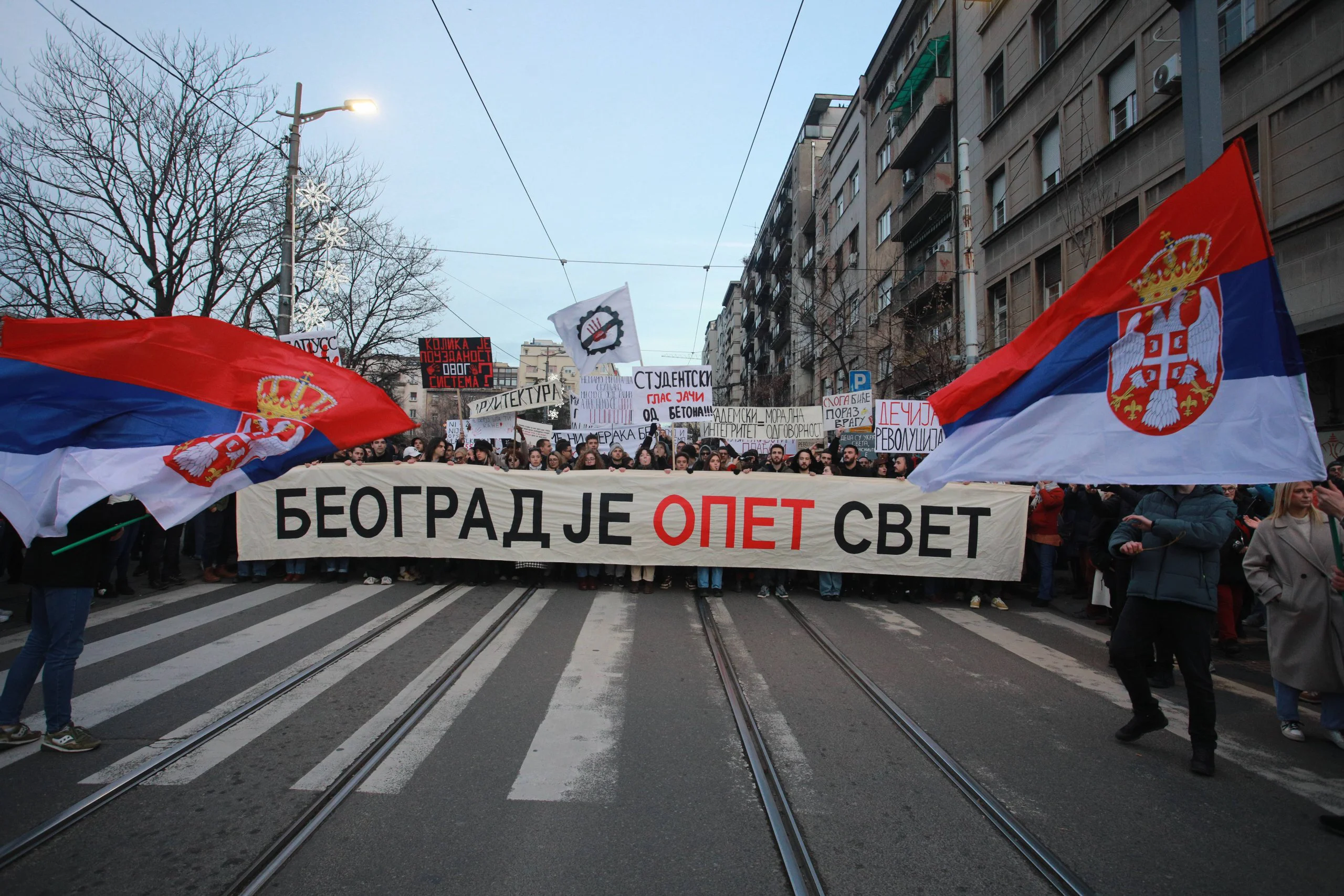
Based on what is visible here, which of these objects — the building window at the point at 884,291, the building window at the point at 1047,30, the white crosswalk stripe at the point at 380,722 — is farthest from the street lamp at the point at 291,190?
the building window at the point at 884,291

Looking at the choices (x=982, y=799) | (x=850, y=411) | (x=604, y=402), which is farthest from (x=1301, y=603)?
(x=604, y=402)

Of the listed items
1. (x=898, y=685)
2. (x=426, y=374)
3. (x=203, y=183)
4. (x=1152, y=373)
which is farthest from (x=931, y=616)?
(x=203, y=183)

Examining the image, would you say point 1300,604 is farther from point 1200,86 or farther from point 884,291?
point 884,291

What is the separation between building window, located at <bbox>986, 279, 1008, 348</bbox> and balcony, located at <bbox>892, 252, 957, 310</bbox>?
1431mm

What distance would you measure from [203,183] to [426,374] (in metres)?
6.16

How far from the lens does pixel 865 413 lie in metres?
14.3

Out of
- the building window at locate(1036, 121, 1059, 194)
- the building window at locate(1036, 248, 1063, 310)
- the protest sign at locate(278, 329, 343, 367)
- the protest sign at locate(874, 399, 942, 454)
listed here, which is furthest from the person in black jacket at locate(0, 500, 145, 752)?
the building window at locate(1036, 121, 1059, 194)

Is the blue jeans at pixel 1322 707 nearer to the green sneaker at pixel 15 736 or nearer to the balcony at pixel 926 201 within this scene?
the green sneaker at pixel 15 736

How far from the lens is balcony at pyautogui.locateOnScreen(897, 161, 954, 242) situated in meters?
25.1

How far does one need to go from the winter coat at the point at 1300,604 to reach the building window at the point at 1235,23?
11.3 metres

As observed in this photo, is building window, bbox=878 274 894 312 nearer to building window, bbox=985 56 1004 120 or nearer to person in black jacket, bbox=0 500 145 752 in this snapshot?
building window, bbox=985 56 1004 120

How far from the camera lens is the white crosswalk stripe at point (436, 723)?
3846mm

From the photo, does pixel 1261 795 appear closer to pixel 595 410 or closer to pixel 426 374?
pixel 595 410

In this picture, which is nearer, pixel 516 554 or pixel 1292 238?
pixel 516 554
